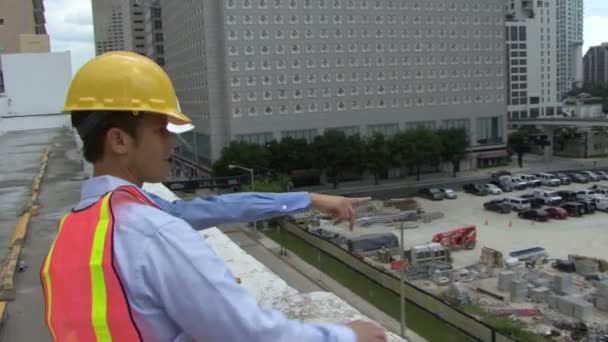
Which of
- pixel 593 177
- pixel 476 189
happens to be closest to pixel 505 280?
pixel 476 189

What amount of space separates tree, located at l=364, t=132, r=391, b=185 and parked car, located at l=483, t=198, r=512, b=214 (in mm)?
7764

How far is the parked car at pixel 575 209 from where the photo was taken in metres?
26.5

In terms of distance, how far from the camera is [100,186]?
1.12m

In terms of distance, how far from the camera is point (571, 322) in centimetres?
1366

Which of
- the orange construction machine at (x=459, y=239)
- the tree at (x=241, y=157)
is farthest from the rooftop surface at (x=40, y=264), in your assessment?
the tree at (x=241, y=157)

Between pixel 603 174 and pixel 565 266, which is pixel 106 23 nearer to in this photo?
pixel 603 174

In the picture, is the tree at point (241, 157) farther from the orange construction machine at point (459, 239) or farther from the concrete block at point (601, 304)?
the concrete block at point (601, 304)

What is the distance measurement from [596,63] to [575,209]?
348 feet

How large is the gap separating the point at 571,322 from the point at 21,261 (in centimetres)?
1266

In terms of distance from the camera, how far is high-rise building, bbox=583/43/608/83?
117 m

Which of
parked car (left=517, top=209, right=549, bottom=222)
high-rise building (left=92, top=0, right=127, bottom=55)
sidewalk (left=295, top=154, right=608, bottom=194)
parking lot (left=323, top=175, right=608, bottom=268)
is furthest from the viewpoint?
high-rise building (left=92, top=0, right=127, bottom=55)

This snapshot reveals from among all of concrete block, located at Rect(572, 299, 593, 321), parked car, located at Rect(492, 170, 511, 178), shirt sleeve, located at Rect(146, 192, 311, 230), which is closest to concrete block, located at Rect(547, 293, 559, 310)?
concrete block, located at Rect(572, 299, 593, 321)

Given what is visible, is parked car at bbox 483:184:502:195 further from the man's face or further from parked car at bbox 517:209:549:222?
the man's face

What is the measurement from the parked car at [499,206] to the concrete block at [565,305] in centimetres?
1334
